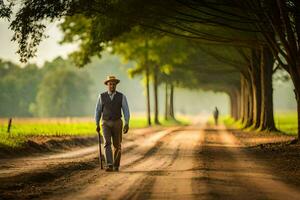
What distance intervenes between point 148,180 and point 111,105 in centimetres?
320

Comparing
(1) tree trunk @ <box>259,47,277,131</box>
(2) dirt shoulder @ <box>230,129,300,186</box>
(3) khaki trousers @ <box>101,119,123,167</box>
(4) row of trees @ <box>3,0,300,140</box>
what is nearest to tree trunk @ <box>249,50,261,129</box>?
(4) row of trees @ <box>3,0,300,140</box>

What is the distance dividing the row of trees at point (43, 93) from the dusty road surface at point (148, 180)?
82649 millimetres

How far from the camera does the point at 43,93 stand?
101125mm

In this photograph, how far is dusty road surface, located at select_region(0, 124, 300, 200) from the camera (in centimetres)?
1032

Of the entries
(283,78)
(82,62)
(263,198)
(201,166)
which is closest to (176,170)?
(201,166)

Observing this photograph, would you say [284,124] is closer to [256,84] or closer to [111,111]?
[256,84]

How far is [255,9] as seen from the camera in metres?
22.0

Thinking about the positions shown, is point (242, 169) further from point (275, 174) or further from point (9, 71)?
point (9, 71)

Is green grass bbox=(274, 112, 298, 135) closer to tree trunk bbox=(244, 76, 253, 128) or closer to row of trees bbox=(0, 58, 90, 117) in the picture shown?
tree trunk bbox=(244, 76, 253, 128)

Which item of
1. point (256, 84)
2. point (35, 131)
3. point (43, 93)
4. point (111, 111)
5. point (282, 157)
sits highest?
point (43, 93)

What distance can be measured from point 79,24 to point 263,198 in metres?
25.2

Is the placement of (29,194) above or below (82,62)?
below

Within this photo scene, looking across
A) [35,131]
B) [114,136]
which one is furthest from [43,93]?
[114,136]

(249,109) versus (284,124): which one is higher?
(249,109)
